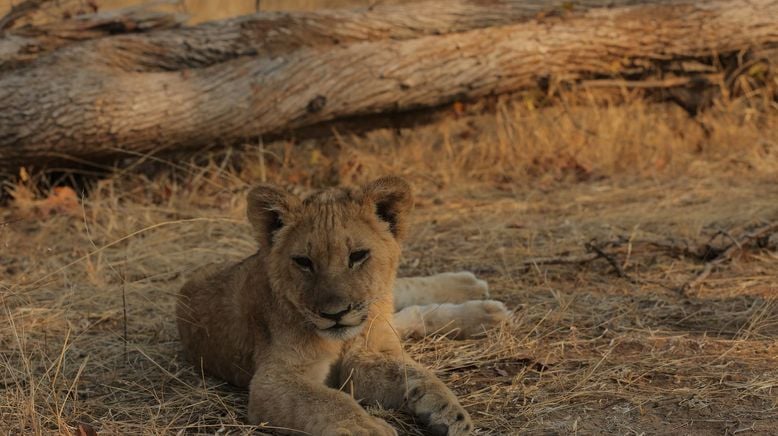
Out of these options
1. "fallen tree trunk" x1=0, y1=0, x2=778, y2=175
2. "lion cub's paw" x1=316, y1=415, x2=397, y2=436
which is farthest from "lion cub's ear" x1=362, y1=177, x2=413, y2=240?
"fallen tree trunk" x1=0, y1=0, x2=778, y2=175

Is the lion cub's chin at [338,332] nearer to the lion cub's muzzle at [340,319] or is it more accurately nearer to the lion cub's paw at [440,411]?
the lion cub's muzzle at [340,319]

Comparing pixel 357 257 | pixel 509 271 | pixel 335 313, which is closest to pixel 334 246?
pixel 357 257

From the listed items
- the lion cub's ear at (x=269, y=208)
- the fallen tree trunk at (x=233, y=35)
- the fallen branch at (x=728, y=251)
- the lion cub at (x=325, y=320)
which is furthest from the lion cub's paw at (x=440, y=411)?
the fallen tree trunk at (x=233, y=35)

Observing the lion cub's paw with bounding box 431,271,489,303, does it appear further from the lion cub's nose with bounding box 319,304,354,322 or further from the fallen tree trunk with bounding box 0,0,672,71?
the fallen tree trunk with bounding box 0,0,672,71

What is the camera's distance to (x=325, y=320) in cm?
363

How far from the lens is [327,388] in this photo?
11.9 ft

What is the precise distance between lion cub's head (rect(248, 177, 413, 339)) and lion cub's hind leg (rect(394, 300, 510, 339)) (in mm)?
705

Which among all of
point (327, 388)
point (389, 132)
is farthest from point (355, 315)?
point (389, 132)

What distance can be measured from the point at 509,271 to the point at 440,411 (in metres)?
2.26

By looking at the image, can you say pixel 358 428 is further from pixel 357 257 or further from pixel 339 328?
pixel 357 257

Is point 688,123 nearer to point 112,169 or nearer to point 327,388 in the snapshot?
point 112,169

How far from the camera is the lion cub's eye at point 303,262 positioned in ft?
12.3

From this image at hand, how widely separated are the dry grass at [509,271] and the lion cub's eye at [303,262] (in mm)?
612

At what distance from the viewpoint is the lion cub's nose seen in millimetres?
3578
